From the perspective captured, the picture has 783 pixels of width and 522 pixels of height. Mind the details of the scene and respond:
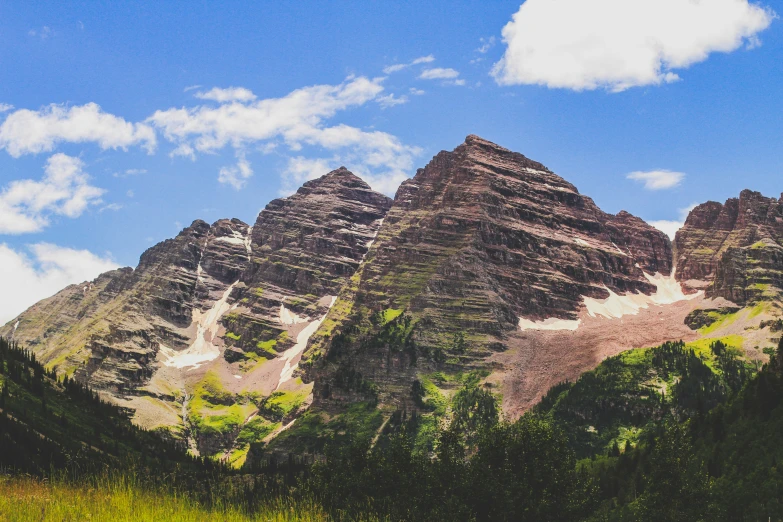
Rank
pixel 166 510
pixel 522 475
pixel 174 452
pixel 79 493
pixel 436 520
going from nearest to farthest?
pixel 166 510 < pixel 79 493 < pixel 436 520 < pixel 522 475 < pixel 174 452

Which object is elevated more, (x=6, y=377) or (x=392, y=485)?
(x=6, y=377)

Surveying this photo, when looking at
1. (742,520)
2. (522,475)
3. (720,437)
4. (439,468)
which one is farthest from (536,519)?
(720,437)

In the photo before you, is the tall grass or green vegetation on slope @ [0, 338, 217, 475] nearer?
the tall grass

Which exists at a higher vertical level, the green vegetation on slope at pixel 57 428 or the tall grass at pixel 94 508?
the tall grass at pixel 94 508

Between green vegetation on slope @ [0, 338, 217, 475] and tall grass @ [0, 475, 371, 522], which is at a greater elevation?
tall grass @ [0, 475, 371, 522]

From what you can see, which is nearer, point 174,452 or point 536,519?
point 536,519

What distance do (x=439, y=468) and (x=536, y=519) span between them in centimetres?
1708

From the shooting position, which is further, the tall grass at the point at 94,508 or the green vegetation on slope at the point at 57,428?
the green vegetation on slope at the point at 57,428

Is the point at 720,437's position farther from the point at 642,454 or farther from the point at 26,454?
the point at 26,454

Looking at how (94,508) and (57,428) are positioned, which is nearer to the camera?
(94,508)

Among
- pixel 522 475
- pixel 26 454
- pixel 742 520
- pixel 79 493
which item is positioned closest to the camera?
pixel 79 493

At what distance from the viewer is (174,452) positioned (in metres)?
199

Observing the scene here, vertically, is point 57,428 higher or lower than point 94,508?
lower

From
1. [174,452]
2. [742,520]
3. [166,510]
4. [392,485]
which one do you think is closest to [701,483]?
[742,520]
